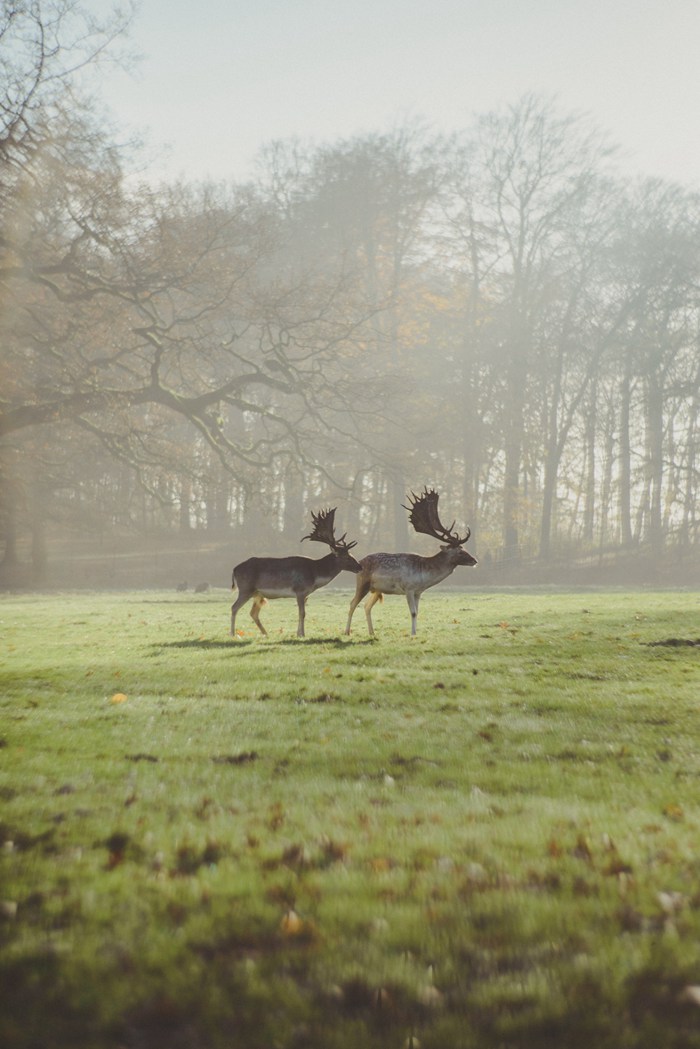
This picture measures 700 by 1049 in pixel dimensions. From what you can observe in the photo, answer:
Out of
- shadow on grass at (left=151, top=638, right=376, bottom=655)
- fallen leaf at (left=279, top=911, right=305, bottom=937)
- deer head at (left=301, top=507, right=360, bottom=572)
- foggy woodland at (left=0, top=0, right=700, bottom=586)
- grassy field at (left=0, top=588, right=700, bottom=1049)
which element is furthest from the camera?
foggy woodland at (left=0, top=0, right=700, bottom=586)

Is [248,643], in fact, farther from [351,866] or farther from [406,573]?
[351,866]

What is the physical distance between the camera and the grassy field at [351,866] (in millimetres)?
3352

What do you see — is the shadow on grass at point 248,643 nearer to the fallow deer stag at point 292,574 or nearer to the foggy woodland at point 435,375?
the fallow deer stag at point 292,574

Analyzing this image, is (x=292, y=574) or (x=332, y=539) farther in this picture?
(x=332, y=539)

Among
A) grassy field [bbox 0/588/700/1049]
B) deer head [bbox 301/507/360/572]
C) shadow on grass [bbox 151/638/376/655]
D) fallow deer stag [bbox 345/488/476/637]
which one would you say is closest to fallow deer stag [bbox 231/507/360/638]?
deer head [bbox 301/507/360/572]

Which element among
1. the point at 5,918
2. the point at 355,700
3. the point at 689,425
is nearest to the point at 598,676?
the point at 355,700

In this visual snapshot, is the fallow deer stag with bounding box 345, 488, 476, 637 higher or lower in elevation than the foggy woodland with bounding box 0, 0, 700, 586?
lower

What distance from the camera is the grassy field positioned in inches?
132

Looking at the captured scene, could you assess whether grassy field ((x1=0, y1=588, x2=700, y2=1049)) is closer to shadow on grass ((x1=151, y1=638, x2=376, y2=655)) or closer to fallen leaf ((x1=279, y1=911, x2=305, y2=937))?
fallen leaf ((x1=279, y1=911, x2=305, y2=937))

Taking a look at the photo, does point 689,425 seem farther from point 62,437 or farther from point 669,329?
point 62,437

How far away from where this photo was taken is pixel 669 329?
4894 centimetres

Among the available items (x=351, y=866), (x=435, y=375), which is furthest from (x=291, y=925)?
(x=435, y=375)

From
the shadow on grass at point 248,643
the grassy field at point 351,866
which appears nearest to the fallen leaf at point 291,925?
the grassy field at point 351,866

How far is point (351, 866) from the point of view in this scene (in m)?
4.71
